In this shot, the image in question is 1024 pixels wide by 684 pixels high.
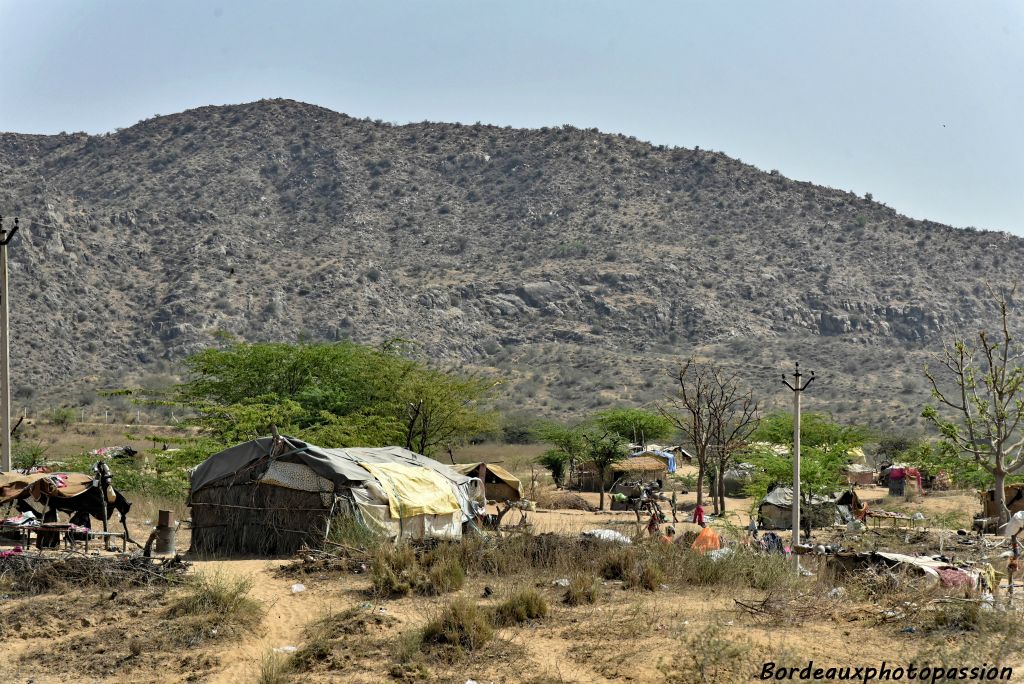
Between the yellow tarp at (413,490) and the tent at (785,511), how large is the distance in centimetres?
1317

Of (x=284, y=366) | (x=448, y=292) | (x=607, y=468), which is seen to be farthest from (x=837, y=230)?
(x=284, y=366)

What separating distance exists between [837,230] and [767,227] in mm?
6350

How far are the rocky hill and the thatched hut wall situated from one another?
51175mm

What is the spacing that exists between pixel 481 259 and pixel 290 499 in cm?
7001

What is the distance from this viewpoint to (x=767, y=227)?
9312cm

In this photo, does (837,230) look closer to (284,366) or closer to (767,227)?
(767,227)

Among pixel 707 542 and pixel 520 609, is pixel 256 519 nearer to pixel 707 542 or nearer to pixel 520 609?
pixel 520 609

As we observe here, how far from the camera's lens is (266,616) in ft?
45.7

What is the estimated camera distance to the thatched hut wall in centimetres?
1906

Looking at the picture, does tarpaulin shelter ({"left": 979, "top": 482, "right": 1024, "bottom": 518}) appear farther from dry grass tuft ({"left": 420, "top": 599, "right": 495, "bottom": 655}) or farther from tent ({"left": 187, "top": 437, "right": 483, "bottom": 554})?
dry grass tuft ({"left": 420, "top": 599, "right": 495, "bottom": 655})

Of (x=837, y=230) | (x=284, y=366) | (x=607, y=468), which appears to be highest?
(x=837, y=230)

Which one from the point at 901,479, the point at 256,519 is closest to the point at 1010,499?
the point at 901,479

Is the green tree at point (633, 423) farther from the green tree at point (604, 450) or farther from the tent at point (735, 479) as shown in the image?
the green tree at point (604, 450)

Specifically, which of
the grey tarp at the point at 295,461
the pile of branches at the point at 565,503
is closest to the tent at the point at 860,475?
the pile of branches at the point at 565,503
